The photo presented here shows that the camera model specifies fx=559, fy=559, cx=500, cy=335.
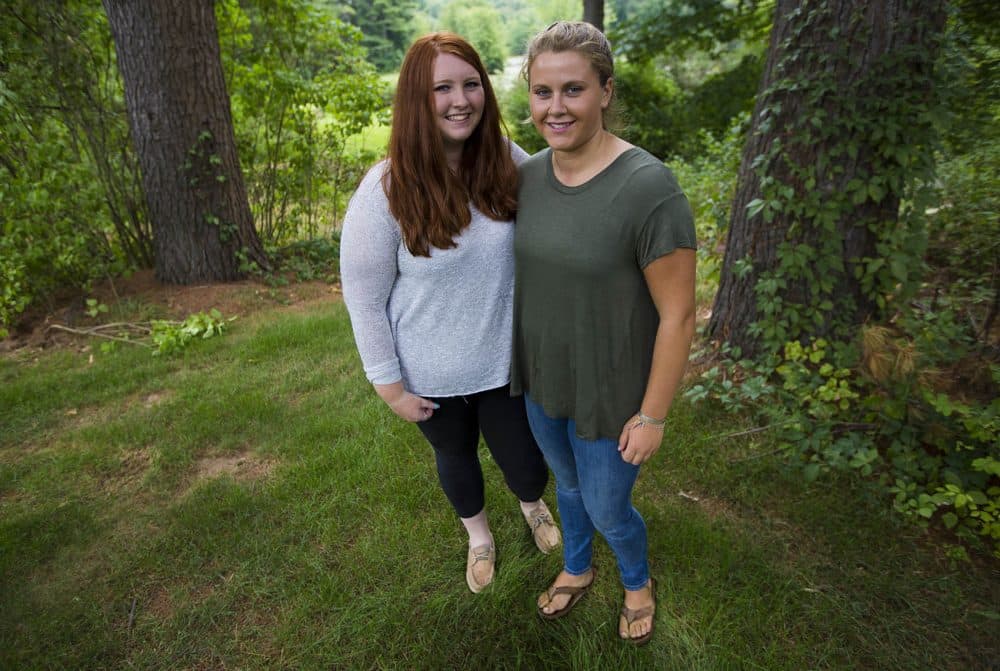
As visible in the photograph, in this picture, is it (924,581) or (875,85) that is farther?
(875,85)

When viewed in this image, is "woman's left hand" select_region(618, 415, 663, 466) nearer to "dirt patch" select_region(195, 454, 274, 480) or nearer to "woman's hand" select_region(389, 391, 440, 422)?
"woman's hand" select_region(389, 391, 440, 422)

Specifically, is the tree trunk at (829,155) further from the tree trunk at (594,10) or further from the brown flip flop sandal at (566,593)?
the tree trunk at (594,10)

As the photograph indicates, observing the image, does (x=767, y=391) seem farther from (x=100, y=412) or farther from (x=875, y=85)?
(x=100, y=412)

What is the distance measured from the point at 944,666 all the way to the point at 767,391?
1.12 m

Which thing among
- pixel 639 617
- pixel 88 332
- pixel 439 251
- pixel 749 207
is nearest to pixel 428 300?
pixel 439 251

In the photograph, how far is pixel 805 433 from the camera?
94.9 inches

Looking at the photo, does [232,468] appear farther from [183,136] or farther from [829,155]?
[829,155]

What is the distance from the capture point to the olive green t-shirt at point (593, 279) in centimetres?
125

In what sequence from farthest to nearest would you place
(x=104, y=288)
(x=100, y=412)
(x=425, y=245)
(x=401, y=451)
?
(x=104, y=288) < (x=100, y=412) < (x=401, y=451) < (x=425, y=245)

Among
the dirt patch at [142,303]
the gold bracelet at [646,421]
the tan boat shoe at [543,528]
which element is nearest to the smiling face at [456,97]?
the gold bracelet at [646,421]

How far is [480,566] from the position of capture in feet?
6.99

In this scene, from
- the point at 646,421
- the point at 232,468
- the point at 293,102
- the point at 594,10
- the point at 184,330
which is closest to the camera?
the point at 646,421

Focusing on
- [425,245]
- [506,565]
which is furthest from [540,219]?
[506,565]

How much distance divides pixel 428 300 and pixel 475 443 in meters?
0.63
